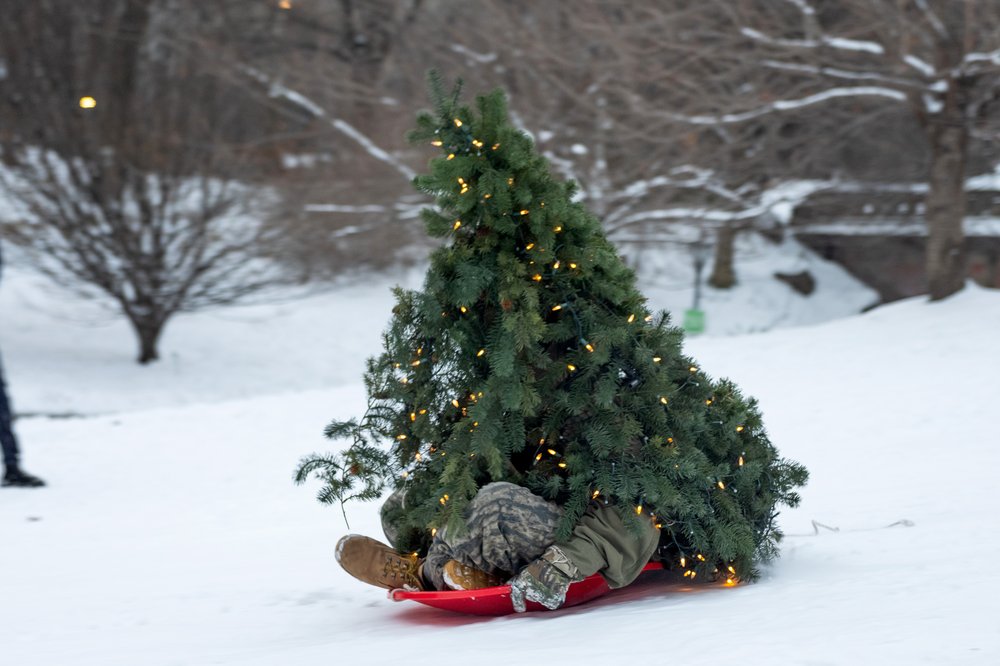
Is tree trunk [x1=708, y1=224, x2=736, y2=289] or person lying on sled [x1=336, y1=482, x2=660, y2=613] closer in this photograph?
person lying on sled [x1=336, y1=482, x2=660, y2=613]

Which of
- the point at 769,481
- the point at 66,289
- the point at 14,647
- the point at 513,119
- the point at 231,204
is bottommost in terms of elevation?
the point at 14,647

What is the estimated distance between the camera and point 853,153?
57.7ft

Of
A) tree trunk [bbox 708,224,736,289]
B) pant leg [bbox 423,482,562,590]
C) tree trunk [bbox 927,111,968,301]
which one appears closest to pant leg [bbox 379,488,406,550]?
pant leg [bbox 423,482,562,590]

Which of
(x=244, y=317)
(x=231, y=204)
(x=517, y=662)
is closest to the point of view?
(x=517, y=662)

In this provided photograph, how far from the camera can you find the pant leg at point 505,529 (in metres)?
4.00

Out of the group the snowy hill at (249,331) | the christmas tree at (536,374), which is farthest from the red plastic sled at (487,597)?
the snowy hill at (249,331)

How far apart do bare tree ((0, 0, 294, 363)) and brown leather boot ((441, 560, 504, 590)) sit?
44.4 feet

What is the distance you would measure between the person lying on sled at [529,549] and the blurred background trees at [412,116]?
32.7 feet

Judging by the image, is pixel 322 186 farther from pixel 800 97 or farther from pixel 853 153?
pixel 853 153

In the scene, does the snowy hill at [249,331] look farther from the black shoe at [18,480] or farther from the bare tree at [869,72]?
the black shoe at [18,480]

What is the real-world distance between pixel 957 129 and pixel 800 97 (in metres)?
2.43

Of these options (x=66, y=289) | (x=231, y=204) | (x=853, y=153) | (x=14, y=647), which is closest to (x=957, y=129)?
(x=853, y=153)

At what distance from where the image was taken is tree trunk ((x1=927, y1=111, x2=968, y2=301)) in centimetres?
1309

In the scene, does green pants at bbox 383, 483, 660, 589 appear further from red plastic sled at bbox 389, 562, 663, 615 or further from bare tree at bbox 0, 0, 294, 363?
bare tree at bbox 0, 0, 294, 363
